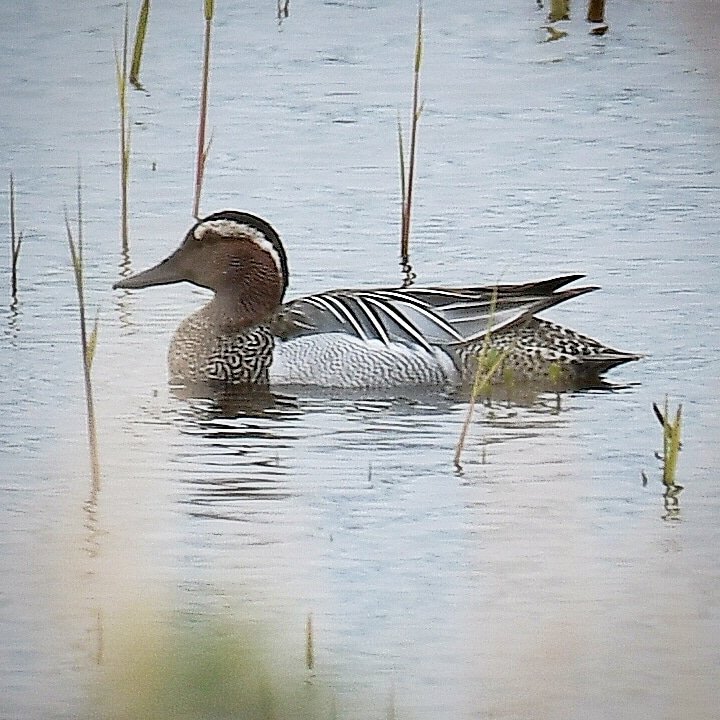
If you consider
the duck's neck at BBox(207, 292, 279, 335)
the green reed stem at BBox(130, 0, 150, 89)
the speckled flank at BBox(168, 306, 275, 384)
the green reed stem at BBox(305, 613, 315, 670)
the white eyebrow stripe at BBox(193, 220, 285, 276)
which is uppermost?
the green reed stem at BBox(130, 0, 150, 89)

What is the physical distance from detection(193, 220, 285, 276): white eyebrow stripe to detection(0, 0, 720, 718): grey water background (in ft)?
0.80

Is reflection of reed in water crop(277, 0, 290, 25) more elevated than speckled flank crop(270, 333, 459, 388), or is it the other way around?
reflection of reed in water crop(277, 0, 290, 25)

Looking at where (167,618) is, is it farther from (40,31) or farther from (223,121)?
(40,31)

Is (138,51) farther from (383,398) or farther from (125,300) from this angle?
(383,398)

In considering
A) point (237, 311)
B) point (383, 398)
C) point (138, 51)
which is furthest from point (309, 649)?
point (138, 51)

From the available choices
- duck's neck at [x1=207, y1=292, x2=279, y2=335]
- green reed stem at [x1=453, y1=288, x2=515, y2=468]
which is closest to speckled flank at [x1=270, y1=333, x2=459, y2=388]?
green reed stem at [x1=453, y1=288, x2=515, y2=468]

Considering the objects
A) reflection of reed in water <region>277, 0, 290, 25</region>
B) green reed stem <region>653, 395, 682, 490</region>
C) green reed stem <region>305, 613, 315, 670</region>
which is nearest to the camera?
green reed stem <region>305, 613, 315, 670</region>

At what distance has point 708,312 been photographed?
5.22 m

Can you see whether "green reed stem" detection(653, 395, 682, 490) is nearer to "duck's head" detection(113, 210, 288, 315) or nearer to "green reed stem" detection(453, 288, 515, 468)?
"green reed stem" detection(453, 288, 515, 468)

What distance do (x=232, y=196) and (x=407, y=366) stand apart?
4.43 feet

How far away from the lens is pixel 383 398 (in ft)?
15.8

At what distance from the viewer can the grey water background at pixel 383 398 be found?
3.22m

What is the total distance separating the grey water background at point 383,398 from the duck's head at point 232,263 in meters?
0.13

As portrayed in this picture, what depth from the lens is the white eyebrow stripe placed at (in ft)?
17.1
